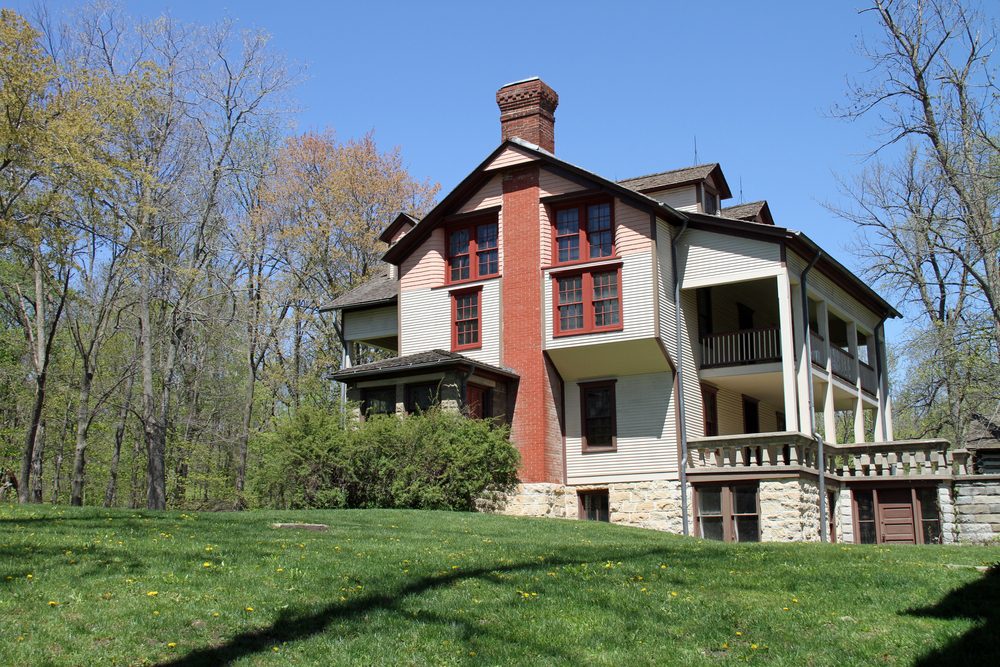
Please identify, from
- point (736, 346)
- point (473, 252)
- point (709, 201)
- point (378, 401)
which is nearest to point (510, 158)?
point (473, 252)

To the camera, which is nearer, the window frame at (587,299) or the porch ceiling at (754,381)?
the window frame at (587,299)

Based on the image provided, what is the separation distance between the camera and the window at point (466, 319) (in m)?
27.6

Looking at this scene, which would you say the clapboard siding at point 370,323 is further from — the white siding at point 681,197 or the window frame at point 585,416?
the white siding at point 681,197

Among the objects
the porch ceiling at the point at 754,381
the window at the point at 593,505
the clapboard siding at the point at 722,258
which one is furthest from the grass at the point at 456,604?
the porch ceiling at the point at 754,381

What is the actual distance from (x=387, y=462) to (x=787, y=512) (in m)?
9.52

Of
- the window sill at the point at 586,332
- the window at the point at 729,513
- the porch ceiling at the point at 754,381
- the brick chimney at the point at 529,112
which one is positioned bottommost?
the window at the point at 729,513

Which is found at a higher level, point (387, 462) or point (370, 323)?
point (370, 323)

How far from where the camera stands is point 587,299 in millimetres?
26094

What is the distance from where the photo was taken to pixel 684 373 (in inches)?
1043

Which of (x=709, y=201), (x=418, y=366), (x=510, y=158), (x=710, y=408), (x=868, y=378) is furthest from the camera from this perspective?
(x=868, y=378)

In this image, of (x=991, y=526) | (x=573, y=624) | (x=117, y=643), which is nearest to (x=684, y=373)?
(x=991, y=526)

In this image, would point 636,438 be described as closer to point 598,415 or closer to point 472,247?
point 598,415

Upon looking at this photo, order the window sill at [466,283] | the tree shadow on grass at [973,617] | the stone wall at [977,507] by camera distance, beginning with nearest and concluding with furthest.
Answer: the tree shadow on grass at [973,617] → the stone wall at [977,507] → the window sill at [466,283]

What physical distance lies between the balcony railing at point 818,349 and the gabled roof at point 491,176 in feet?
17.4
